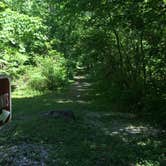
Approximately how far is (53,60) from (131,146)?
52.6ft

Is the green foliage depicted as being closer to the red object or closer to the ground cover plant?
the ground cover plant

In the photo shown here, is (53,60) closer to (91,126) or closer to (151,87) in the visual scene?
(151,87)

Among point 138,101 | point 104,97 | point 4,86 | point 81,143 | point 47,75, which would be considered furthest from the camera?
point 47,75

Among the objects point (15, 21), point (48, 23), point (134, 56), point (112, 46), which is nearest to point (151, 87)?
point (134, 56)

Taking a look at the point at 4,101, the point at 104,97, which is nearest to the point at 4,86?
the point at 4,101

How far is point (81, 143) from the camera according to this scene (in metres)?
7.45

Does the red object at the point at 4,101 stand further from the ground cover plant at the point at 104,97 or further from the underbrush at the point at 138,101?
the underbrush at the point at 138,101

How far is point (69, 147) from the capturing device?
7.09 meters

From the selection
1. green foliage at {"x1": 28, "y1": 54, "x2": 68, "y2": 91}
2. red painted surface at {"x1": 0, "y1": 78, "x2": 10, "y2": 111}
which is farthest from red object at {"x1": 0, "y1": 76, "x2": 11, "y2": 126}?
green foliage at {"x1": 28, "y1": 54, "x2": 68, "y2": 91}

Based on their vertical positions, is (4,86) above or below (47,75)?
above

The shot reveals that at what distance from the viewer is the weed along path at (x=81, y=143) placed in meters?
6.36

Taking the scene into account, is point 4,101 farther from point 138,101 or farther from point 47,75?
point 47,75

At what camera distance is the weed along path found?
6359mm

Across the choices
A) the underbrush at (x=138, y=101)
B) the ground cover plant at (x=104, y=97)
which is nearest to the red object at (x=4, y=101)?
the ground cover plant at (x=104, y=97)
